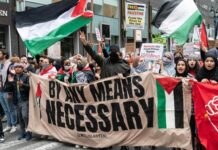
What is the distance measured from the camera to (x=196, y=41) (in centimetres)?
1267

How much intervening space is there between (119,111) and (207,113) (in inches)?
59.4

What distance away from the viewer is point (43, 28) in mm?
8031

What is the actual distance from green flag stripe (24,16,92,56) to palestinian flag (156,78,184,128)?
2.39m

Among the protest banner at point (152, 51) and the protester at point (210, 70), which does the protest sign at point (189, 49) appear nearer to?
the protest banner at point (152, 51)

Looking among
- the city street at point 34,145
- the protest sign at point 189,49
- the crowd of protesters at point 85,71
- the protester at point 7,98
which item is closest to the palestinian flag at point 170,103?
the crowd of protesters at point 85,71

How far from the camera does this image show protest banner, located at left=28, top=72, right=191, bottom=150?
6.18 meters

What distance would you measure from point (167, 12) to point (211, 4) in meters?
59.3

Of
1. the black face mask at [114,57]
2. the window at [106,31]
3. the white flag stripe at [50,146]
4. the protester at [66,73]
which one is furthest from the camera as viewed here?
the window at [106,31]

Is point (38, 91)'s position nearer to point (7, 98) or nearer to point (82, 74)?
point (82, 74)

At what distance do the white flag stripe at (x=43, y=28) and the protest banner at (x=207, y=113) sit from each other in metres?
3.28

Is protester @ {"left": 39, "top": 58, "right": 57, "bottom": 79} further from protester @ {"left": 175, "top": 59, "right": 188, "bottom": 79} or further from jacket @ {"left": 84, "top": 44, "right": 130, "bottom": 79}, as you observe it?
protester @ {"left": 175, "top": 59, "right": 188, "bottom": 79}

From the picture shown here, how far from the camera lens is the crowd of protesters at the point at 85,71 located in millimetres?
6366

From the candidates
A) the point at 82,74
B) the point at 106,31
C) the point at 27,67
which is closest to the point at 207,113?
the point at 82,74

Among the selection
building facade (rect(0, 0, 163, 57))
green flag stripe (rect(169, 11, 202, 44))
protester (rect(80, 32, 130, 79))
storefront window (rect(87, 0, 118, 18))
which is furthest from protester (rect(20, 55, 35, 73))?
storefront window (rect(87, 0, 118, 18))
